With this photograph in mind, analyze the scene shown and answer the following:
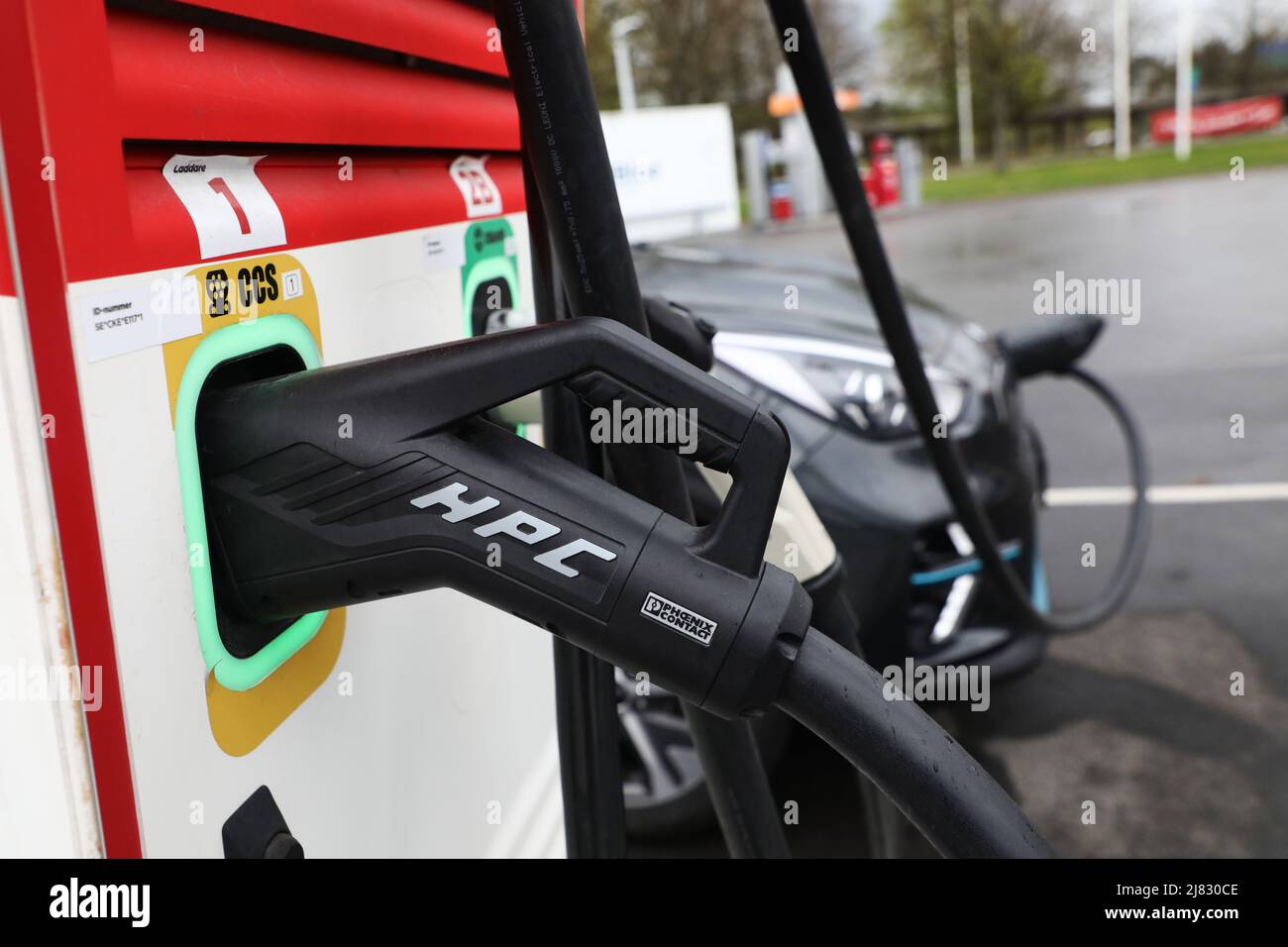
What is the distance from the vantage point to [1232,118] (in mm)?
35156

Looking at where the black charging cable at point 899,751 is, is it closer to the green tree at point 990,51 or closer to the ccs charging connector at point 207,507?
the ccs charging connector at point 207,507

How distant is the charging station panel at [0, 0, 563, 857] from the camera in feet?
2.18

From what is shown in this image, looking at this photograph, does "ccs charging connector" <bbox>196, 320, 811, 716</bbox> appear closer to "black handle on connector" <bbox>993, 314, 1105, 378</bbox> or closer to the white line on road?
"black handle on connector" <bbox>993, 314, 1105, 378</bbox>

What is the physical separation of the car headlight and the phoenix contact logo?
208 centimetres

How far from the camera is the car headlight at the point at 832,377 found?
2.81 metres

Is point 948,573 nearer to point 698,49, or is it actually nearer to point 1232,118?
point 698,49

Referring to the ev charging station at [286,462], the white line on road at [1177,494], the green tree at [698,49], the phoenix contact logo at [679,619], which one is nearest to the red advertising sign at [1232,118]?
the green tree at [698,49]


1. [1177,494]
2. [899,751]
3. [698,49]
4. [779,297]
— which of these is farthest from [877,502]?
[698,49]

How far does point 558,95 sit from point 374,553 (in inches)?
13.3
